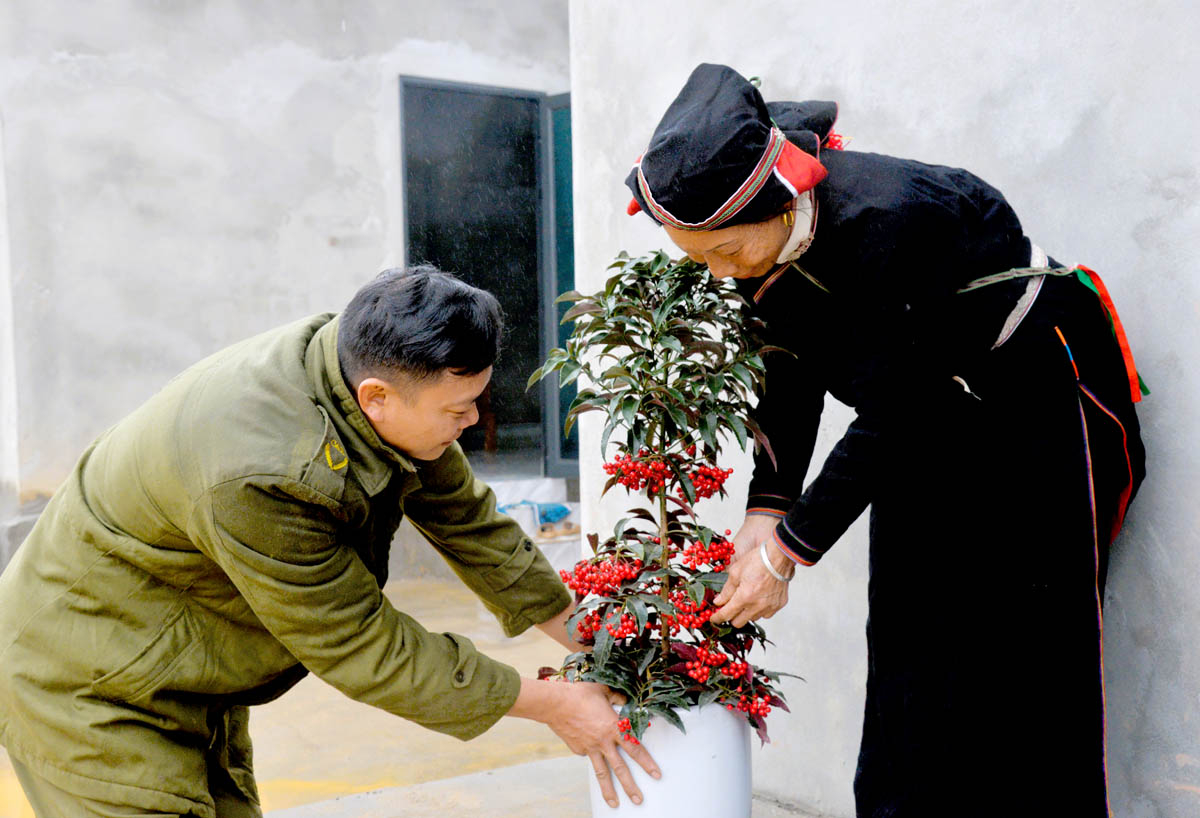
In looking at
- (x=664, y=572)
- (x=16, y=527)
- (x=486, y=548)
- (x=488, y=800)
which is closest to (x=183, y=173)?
(x=16, y=527)

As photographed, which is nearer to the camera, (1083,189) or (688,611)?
(688,611)

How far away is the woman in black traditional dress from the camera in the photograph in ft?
5.42

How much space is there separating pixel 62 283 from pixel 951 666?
17.3 feet

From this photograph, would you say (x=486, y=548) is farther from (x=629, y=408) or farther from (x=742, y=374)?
(x=742, y=374)

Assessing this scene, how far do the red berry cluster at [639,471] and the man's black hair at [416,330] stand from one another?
34 centimetres

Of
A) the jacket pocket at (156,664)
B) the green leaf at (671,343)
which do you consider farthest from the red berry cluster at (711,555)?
the jacket pocket at (156,664)

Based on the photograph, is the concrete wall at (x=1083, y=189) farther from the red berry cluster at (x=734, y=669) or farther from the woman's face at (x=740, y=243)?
the woman's face at (x=740, y=243)

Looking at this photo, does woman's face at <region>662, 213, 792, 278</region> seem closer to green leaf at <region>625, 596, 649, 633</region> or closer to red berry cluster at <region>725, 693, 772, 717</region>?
green leaf at <region>625, 596, 649, 633</region>

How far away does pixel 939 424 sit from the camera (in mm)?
1844

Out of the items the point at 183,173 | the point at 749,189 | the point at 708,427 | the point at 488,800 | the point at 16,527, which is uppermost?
the point at 749,189

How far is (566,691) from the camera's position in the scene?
1895mm

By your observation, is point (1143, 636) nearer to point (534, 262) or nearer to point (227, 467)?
point (227, 467)

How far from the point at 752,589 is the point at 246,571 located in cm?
81

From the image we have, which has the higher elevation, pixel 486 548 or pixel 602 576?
pixel 602 576
